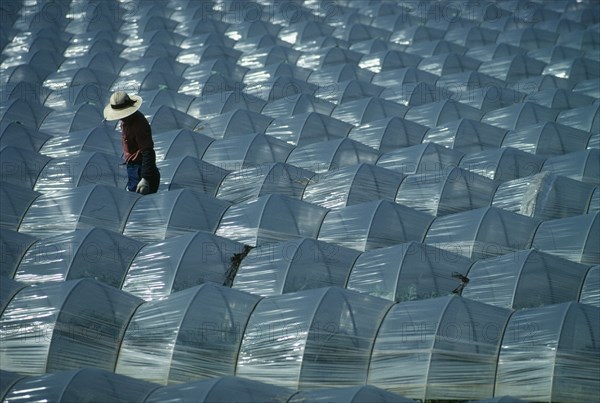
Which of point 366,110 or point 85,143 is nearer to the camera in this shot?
point 85,143

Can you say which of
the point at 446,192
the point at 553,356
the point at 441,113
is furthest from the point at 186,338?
the point at 441,113

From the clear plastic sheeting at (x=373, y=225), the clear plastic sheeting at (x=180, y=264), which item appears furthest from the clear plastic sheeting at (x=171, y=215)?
the clear plastic sheeting at (x=373, y=225)

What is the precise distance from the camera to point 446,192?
1114 inches

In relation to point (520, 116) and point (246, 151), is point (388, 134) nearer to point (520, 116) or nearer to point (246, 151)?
point (520, 116)

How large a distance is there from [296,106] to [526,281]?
16812 millimetres

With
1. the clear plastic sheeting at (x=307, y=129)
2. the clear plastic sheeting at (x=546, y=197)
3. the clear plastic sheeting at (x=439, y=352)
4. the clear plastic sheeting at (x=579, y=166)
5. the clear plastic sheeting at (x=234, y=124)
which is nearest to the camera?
the clear plastic sheeting at (x=439, y=352)

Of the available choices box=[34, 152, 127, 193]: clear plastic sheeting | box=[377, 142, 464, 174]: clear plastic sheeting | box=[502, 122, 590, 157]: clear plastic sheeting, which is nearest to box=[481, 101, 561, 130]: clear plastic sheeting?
box=[502, 122, 590, 157]: clear plastic sheeting

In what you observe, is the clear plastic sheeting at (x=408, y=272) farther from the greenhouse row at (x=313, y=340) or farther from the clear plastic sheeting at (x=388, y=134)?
the clear plastic sheeting at (x=388, y=134)

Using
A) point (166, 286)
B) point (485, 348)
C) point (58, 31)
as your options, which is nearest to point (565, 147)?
point (485, 348)

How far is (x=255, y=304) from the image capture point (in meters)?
21.2

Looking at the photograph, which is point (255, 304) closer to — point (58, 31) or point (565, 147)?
point (565, 147)

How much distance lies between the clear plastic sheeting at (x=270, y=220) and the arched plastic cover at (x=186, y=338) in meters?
4.64

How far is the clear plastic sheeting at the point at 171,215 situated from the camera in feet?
84.2

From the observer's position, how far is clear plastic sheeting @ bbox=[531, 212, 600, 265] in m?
24.7
